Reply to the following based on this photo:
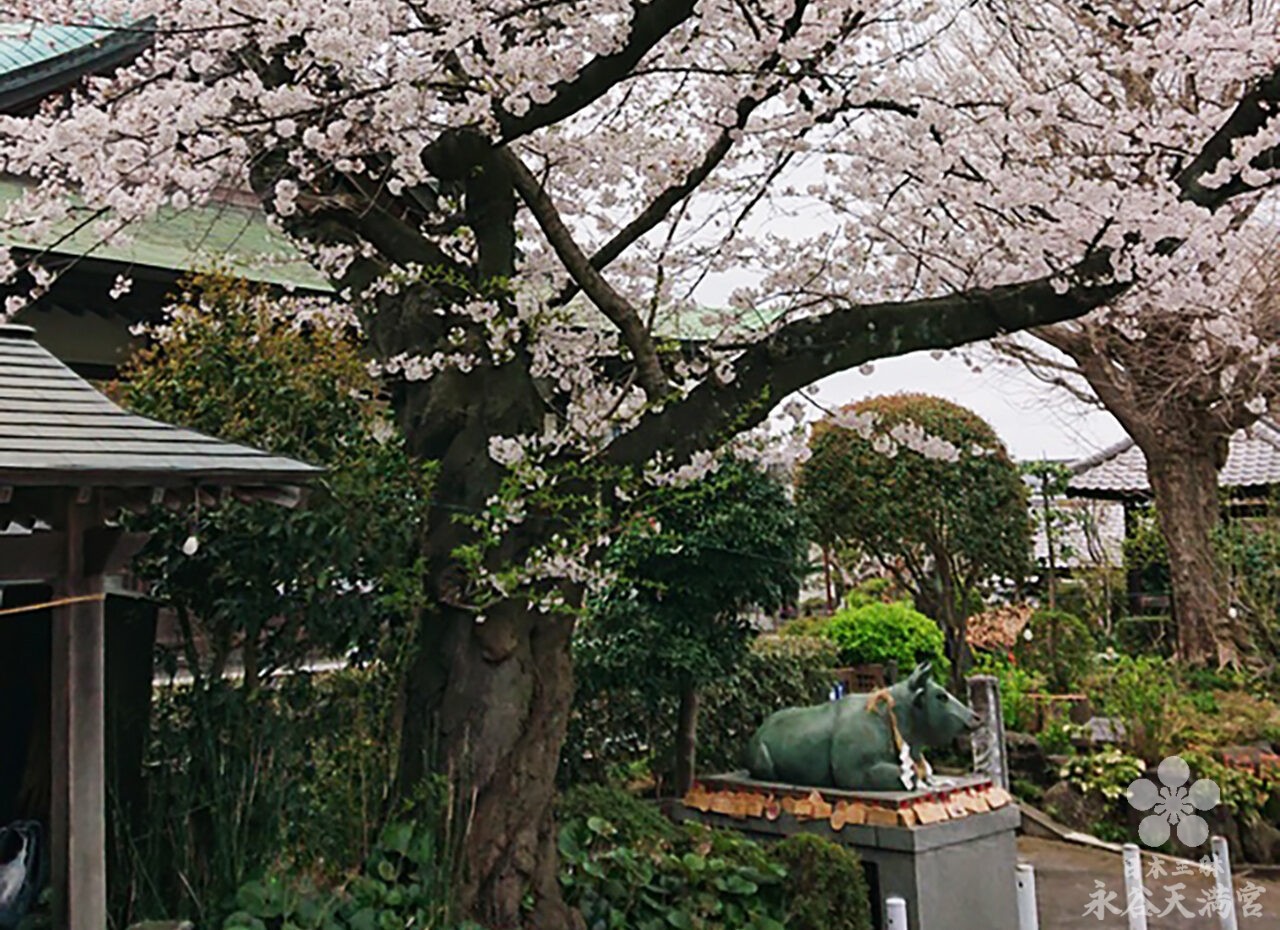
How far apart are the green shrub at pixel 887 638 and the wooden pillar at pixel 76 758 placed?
8.50m

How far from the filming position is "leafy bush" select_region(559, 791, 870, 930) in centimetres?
510

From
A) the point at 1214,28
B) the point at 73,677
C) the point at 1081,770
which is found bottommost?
the point at 1081,770

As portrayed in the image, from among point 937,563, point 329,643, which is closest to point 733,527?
point 329,643

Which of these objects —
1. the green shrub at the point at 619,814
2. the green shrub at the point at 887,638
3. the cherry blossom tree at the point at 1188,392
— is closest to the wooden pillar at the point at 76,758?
the green shrub at the point at 619,814

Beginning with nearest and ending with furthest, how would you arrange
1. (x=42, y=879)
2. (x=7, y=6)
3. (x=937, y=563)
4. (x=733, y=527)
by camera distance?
(x=42, y=879) < (x=7, y=6) < (x=733, y=527) < (x=937, y=563)

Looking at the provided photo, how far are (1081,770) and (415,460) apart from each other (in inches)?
266

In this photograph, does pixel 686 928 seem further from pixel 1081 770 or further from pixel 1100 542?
pixel 1100 542

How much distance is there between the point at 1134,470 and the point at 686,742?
540 inches

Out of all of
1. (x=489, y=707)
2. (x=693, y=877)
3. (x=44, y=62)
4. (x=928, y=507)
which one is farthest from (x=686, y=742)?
(x=44, y=62)

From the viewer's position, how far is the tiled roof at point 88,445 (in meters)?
3.23

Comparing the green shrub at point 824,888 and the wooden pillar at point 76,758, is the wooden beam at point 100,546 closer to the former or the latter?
the wooden pillar at point 76,758

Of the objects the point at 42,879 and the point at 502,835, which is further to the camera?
the point at 502,835

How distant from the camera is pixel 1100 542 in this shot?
50.7ft

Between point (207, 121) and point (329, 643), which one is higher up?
point (207, 121)
